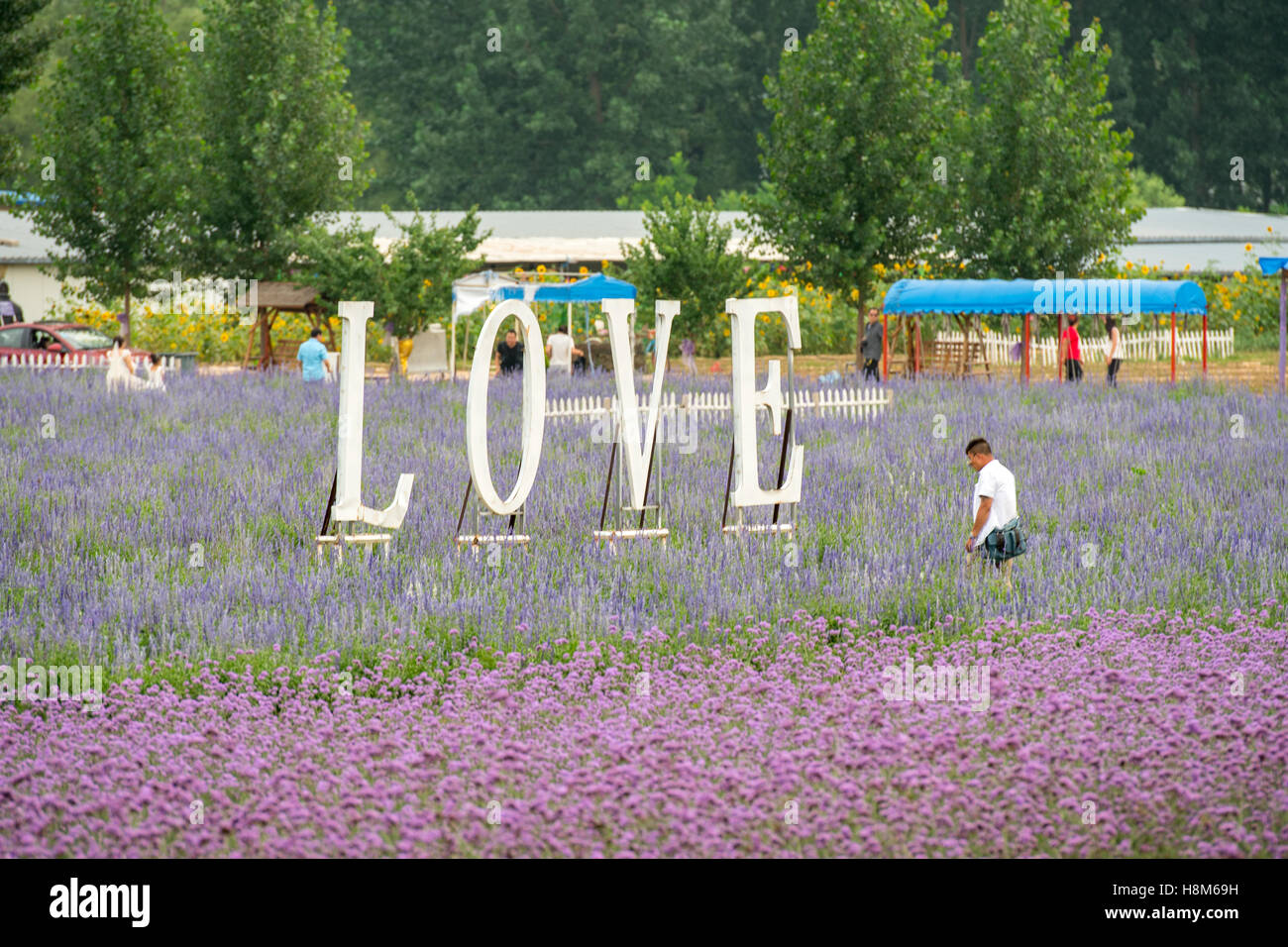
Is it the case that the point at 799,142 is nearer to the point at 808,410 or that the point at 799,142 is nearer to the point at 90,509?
the point at 808,410

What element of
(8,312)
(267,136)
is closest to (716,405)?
(267,136)

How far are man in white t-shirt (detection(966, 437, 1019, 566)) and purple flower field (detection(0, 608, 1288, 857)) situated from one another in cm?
182

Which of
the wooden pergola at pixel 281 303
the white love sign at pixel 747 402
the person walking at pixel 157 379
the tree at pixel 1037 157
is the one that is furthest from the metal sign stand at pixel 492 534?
the tree at pixel 1037 157

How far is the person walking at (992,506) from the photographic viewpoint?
927 centimetres

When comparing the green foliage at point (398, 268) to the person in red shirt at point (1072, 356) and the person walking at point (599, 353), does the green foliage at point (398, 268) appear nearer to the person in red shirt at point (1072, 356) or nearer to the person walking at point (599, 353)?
the person walking at point (599, 353)

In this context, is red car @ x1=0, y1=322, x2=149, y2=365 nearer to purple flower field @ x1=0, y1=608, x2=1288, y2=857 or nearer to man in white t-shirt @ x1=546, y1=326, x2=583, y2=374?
man in white t-shirt @ x1=546, y1=326, x2=583, y2=374

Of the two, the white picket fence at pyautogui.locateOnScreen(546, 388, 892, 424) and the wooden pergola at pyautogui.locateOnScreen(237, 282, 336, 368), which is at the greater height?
the wooden pergola at pyautogui.locateOnScreen(237, 282, 336, 368)

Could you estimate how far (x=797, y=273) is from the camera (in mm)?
30250

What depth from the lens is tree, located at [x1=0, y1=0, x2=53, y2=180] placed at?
27.0 metres

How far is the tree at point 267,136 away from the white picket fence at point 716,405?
1186 cm

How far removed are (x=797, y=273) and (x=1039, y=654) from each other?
918 inches

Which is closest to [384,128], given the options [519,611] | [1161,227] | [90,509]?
[1161,227]

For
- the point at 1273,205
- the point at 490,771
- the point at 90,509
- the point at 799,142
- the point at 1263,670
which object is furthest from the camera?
the point at 1273,205

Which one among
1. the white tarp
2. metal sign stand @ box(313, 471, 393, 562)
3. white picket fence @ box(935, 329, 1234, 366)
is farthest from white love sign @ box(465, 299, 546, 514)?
white picket fence @ box(935, 329, 1234, 366)
